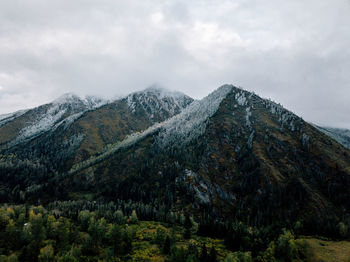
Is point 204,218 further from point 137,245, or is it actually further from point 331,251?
point 331,251

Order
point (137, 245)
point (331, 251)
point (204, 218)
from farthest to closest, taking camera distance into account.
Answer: point (204, 218) < point (137, 245) < point (331, 251)

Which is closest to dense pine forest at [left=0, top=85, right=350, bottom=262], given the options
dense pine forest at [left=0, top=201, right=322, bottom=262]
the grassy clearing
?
dense pine forest at [left=0, top=201, right=322, bottom=262]

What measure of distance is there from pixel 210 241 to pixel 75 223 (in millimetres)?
84387

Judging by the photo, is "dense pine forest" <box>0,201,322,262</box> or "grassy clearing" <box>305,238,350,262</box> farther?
"grassy clearing" <box>305,238,350,262</box>

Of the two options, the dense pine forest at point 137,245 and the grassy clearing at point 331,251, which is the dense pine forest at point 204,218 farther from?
the grassy clearing at point 331,251

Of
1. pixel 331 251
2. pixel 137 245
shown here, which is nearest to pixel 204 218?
pixel 137 245

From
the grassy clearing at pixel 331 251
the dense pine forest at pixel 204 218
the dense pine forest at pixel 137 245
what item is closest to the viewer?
the dense pine forest at pixel 137 245

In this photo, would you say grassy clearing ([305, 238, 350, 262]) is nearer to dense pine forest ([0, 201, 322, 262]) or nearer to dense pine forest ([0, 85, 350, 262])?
dense pine forest ([0, 85, 350, 262])

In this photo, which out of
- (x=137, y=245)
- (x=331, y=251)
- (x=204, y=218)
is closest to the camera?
(x=331, y=251)

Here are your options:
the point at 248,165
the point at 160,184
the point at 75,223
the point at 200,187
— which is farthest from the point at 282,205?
the point at 75,223

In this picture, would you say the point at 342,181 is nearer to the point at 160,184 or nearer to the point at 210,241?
the point at 210,241

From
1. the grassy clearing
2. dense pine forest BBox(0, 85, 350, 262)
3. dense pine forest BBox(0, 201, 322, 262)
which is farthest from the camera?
dense pine forest BBox(0, 85, 350, 262)

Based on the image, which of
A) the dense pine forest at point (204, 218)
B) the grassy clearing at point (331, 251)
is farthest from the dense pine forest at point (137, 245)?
the grassy clearing at point (331, 251)

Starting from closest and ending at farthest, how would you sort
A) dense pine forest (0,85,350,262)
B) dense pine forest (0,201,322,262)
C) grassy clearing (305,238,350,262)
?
1. dense pine forest (0,201,322,262)
2. grassy clearing (305,238,350,262)
3. dense pine forest (0,85,350,262)
